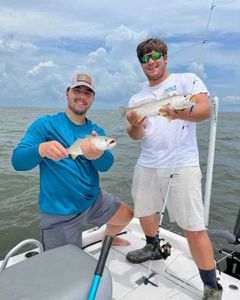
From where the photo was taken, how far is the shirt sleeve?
3043 mm

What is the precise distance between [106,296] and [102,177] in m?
9.89

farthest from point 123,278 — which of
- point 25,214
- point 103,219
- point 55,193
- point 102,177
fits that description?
point 102,177

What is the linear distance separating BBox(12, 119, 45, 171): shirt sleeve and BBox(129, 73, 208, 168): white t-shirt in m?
1.13

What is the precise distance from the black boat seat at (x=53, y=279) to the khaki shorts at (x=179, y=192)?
1.34 metres

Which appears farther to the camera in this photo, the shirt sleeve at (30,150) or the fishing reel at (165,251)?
the fishing reel at (165,251)

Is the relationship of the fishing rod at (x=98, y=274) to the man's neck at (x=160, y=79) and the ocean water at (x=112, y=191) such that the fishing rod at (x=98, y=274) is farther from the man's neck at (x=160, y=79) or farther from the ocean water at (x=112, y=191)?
the ocean water at (x=112, y=191)

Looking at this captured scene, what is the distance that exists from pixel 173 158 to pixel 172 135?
9.5 inches

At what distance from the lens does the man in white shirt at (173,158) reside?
3326 millimetres

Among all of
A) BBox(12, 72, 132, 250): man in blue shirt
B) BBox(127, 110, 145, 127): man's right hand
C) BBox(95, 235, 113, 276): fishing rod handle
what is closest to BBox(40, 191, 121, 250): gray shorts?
BBox(12, 72, 132, 250): man in blue shirt

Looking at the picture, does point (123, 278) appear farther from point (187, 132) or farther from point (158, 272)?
point (187, 132)

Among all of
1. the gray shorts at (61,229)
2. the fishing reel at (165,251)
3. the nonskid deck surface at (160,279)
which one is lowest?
the nonskid deck surface at (160,279)

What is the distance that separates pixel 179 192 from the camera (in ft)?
11.2

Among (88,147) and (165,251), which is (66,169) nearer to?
(88,147)

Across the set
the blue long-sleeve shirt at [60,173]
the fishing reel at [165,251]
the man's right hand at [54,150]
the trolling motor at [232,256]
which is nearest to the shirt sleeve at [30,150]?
the blue long-sleeve shirt at [60,173]
